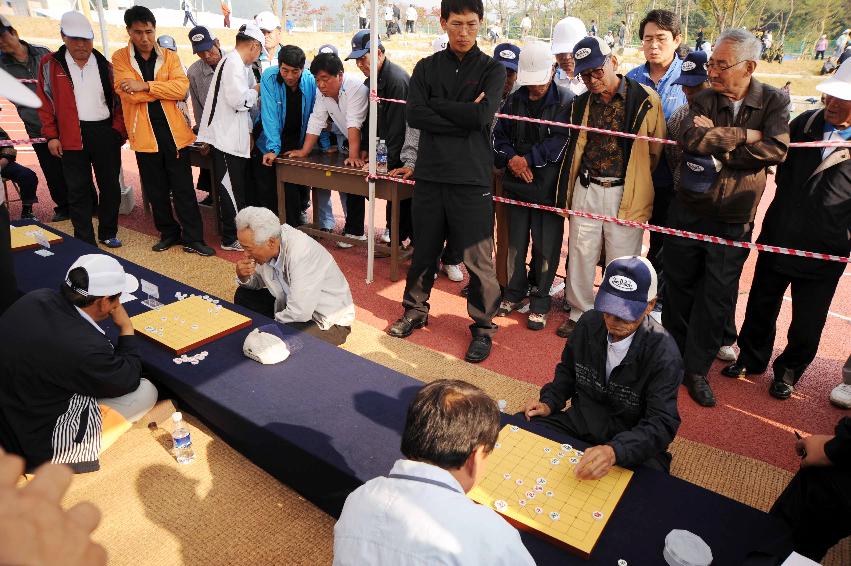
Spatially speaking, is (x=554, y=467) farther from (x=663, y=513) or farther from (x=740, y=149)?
(x=740, y=149)

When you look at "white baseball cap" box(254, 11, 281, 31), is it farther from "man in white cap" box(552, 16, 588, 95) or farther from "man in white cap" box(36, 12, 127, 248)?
"man in white cap" box(552, 16, 588, 95)

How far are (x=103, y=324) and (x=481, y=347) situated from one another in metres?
2.24

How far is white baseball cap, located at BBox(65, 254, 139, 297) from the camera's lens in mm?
2404

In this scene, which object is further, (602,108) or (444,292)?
(444,292)

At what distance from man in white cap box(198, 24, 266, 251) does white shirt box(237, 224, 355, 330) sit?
2201mm

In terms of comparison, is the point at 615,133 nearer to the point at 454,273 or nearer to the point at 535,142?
the point at 535,142

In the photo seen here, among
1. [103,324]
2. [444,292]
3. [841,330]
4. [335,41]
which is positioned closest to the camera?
[103,324]

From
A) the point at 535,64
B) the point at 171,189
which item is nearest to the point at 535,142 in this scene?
the point at 535,64

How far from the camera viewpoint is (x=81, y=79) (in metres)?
4.95

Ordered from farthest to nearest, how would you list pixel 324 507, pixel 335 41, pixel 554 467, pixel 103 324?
pixel 335 41 < pixel 103 324 < pixel 324 507 < pixel 554 467

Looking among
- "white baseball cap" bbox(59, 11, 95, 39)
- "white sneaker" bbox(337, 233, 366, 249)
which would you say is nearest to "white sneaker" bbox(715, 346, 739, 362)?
"white sneaker" bbox(337, 233, 366, 249)

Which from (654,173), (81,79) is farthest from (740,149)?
(81,79)

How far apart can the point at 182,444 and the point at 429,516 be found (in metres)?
1.91

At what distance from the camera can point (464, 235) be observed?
3709 millimetres
